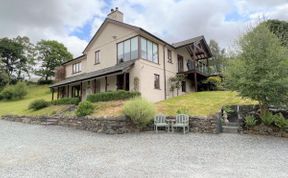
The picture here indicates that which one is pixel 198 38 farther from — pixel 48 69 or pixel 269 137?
pixel 48 69

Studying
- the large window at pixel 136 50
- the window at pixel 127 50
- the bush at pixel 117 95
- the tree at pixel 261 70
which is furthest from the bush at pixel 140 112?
the window at pixel 127 50

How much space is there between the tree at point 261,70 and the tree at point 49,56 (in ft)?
171

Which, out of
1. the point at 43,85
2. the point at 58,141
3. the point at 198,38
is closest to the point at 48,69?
the point at 43,85

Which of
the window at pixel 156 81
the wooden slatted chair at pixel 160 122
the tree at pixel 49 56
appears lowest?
the wooden slatted chair at pixel 160 122

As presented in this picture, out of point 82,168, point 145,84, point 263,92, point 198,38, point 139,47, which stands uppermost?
point 198,38

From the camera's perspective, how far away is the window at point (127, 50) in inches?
871

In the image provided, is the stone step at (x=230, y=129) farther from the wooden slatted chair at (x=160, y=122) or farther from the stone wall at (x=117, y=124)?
the wooden slatted chair at (x=160, y=122)

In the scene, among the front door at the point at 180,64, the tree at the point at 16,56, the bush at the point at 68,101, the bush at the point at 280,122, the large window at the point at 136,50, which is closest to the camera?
the bush at the point at 280,122

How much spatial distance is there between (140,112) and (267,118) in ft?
23.2

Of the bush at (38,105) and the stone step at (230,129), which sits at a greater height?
the bush at (38,105)

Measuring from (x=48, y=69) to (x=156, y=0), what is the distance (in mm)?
46189

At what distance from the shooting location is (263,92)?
42.3ft

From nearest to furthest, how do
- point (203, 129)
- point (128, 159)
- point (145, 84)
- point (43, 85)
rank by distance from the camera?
point (128, 159), point (203, 129), point (145, 84), point (43, 85)

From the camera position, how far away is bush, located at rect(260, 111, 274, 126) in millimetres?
12930
